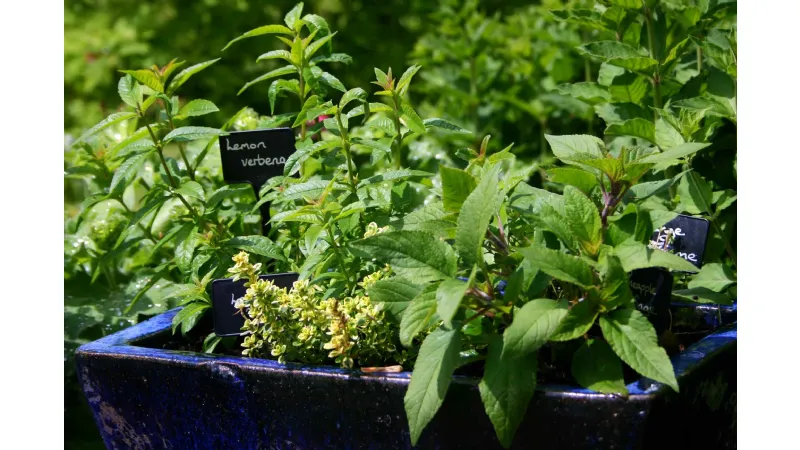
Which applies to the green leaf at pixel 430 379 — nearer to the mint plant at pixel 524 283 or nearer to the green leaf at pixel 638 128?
the mint plant at pixel 524 283

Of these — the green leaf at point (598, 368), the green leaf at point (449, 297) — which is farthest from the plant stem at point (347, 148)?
the green leaf at point (598, 368)

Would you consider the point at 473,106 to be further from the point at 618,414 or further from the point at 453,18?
the point at 618,414

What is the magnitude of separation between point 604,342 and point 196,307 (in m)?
0.73

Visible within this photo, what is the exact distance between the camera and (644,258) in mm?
1118

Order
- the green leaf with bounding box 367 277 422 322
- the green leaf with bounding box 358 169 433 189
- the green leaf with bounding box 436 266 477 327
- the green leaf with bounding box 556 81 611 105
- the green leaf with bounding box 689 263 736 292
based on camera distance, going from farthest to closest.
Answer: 1. the green leaf with bounding box 556 81 611 105
2. the green leaf with bounding box 689 263 736 292
3. the green leaf with bounding box 358 169 433 189
4. the green leaf with bounding box 367 277 422 322
5. the green leaf with bounding box 436 266 477 327

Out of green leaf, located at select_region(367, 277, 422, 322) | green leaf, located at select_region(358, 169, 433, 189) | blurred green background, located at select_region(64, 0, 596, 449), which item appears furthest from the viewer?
blurred green background, located at select_region(64, 0, 596, 449)

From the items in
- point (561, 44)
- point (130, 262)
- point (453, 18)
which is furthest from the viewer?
point (453, 18)

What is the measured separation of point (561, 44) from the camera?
3.17m

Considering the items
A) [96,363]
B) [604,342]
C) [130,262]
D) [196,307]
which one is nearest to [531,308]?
[604,342]

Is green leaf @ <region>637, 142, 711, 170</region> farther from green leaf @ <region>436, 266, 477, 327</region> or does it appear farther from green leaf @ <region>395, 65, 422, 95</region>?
green leaf @ <region>395, 65, 422, 95</region>

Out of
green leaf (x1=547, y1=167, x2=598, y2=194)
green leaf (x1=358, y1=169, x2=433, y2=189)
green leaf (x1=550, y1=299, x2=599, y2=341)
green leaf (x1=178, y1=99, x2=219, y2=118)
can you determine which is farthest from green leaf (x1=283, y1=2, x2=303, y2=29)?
green leaf (x1=550, y1=299, x2=599, y2=341)

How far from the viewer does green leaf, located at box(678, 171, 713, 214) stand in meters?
1.59

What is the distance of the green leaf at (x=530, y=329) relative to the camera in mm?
1075

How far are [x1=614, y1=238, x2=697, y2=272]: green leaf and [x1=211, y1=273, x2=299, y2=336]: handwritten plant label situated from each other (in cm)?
58
